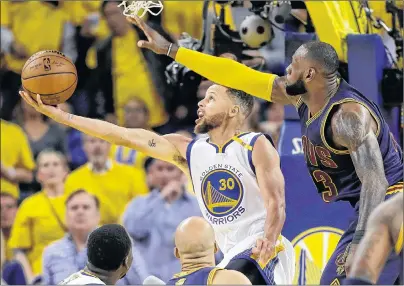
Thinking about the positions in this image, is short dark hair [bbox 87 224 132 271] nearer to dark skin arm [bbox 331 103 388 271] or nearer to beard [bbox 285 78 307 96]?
dark skin arm [bbox 331 103 388 271]

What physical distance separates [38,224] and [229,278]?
6.06 meters

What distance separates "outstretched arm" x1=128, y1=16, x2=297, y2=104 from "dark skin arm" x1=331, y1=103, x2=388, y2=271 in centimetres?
68

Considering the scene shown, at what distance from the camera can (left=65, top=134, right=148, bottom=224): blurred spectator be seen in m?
10.0

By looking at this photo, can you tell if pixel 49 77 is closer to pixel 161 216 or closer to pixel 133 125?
pixel 161 216

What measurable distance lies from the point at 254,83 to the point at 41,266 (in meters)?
4.76

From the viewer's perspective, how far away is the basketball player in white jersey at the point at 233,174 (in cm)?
551

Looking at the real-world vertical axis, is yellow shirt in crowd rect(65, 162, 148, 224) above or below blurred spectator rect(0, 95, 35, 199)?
below

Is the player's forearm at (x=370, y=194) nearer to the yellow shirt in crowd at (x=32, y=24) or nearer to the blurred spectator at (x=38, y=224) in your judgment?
the blurred spectator at (x=38, y=224)

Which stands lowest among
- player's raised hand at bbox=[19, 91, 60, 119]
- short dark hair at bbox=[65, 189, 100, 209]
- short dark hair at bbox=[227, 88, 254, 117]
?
short dark hair at bbox=[65, 189, 100, 209]

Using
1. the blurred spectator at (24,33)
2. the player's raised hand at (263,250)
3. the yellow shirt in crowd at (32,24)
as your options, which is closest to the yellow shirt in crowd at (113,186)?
the blurred spectator at (24,33)

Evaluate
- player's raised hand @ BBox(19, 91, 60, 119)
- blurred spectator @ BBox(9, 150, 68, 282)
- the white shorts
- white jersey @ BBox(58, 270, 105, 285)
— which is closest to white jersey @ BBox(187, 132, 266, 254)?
the white shorts

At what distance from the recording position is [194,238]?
4484mm

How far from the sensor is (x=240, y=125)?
20.0 ft

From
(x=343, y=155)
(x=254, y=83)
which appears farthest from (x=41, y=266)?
(x=343, y=155)
